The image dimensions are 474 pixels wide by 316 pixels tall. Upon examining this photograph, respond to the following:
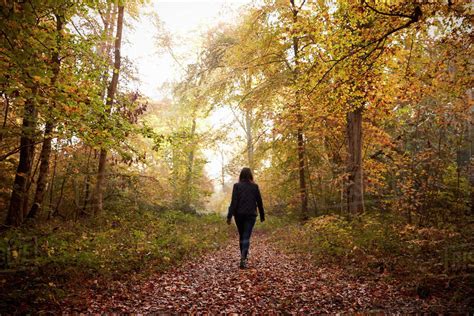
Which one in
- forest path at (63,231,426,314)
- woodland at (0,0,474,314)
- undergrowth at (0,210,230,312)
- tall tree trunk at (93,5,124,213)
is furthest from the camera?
tall tree trunk at (93,5,124,213)

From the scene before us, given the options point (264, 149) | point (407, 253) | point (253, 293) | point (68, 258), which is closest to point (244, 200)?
point (253, 293)

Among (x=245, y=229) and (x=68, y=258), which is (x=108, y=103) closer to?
(x=68, y=258)

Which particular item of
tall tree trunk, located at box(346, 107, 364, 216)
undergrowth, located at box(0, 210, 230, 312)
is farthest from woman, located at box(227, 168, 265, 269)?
tall tree trunk, located at box(346, 107, 364, 216)

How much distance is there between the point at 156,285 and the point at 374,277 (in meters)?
4.30

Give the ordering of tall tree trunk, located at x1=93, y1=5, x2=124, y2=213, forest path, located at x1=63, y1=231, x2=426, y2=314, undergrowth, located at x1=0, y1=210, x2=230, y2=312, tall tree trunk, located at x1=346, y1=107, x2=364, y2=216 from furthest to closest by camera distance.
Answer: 1. tall tree trunk, located at x1=93, y1=5, x2=124, y2=213
2. tall tree trunk, located at x1=346, y1=107, x2=364, y2=216
3. forest path, located at x1=63, y1=231, x2=426, y2=314
4. undergrowth, located at x1=0, y1=210, x2=230, y2=312

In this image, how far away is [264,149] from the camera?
51.6 feet

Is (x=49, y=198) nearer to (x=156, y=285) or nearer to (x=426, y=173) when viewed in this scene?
(x=156, y=285)

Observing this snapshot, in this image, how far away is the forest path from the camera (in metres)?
4.82

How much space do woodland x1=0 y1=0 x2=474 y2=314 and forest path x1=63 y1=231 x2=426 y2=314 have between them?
4 centimetres

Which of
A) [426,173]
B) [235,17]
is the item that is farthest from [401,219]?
[235,17]

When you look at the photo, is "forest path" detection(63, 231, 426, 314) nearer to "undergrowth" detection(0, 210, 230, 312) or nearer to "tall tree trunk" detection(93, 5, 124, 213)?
"undergrowth" detection(0, 210, 230, 312)

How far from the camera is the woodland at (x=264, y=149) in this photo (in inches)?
200

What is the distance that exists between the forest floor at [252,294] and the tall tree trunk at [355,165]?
4375 millimetres

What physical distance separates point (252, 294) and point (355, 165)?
23.2 ft
